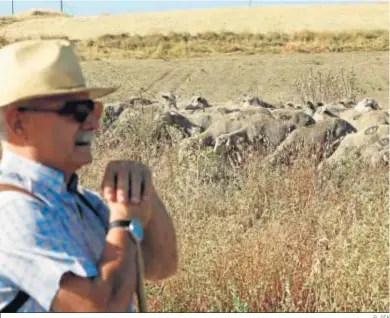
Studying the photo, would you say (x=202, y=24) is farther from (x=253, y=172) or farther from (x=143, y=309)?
(x=143, y=309)

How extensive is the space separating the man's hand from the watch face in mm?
19

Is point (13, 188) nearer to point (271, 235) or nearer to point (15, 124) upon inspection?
point (15, 124)

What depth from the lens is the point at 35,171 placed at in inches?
104

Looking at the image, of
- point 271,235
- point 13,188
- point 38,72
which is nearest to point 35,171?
point 13,188

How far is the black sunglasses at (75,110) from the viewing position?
8.77 ft

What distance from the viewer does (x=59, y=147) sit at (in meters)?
2.66

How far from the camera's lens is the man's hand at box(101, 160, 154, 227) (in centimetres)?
262

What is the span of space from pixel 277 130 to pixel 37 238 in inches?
371

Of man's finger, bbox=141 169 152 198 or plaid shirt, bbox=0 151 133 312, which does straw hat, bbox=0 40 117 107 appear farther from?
man's finger, bbox=141 169 152 198

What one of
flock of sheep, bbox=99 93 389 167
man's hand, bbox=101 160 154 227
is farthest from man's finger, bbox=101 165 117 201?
flock of sheep, bbox=99 93 389 167

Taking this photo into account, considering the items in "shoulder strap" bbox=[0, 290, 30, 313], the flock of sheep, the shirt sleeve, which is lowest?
the flock of sheep

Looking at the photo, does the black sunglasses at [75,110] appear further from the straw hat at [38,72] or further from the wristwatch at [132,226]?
the wristwatch at [132,226]

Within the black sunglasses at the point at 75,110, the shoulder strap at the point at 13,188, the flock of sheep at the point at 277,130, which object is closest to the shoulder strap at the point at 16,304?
the shoulder strap at the point at 13,188

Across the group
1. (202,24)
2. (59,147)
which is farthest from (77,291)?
(202,24)
